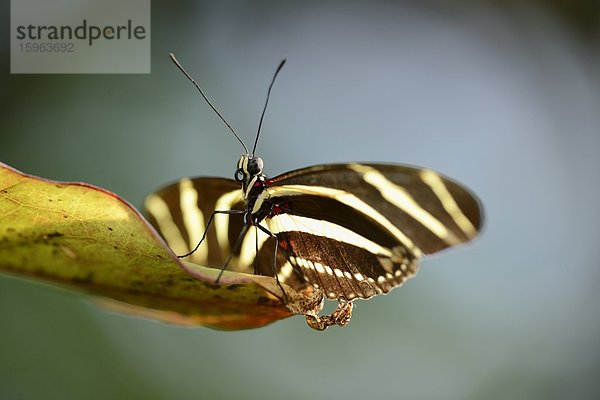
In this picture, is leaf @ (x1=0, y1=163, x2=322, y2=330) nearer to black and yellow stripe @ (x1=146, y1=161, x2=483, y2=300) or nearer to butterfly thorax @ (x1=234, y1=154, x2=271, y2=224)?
black and yellow stripe @ (x1=146, y1=161, x2=483, y2=300)

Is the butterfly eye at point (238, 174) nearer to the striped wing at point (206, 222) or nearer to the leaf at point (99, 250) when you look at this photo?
the striped wing at point (206, 222)

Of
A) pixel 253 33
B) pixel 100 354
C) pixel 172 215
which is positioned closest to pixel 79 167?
pixel 100 354

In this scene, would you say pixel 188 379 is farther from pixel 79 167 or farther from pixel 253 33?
pixel 253 33

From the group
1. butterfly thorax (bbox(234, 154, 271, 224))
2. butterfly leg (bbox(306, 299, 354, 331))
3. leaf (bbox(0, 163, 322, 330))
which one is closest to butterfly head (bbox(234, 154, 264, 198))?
butterfly thorax (bbox(234, 154, 271, 224))

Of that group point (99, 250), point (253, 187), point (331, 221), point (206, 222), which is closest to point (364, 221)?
point (331, 221)

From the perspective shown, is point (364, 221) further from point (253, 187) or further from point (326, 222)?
point (253, 187)

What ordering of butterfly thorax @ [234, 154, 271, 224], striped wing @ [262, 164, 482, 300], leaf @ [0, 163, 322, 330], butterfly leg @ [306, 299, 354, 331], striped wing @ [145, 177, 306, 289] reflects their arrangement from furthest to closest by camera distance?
1. striped wing @ [145, 177, 306, 289]
2. butterfly thorax @ [234, 154, 271, 224]
3. striped wing @ [262, 164, 482, 300]
4. butterfly leg @ [306, 299, 354, 331]
5. leaf @ [0, 163, 322, 330]
